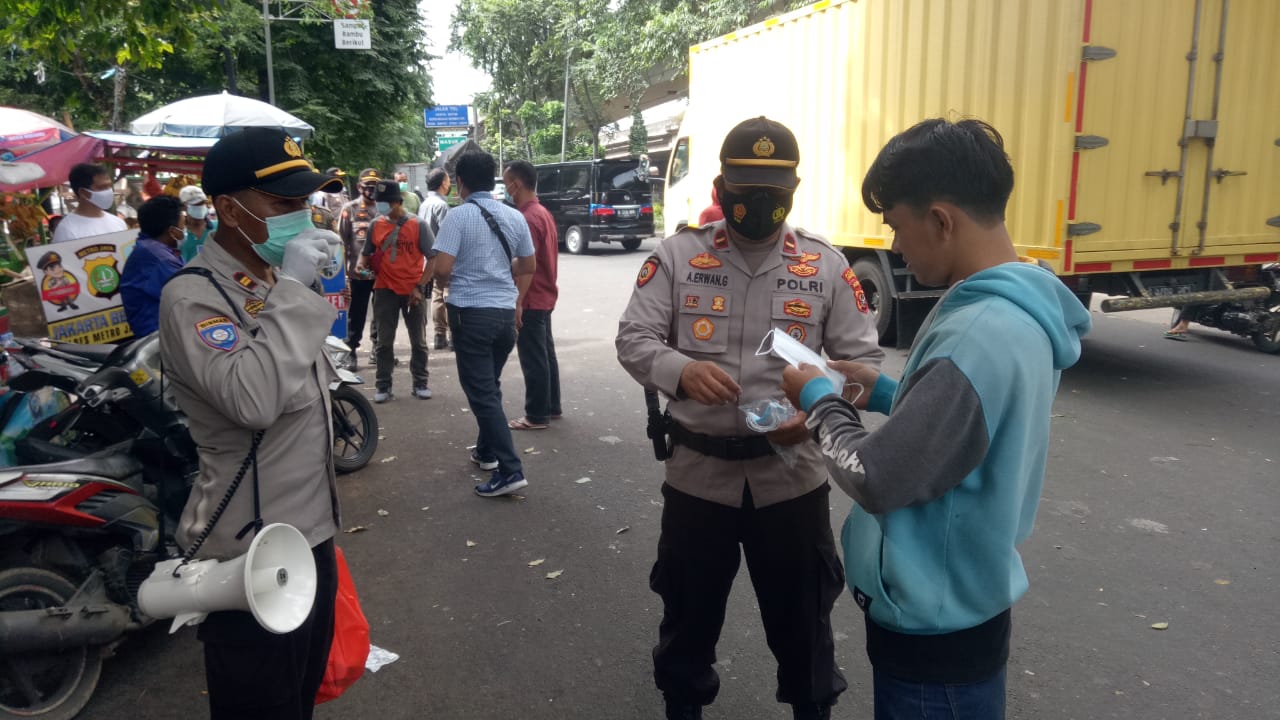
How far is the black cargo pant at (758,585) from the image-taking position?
8.49ft

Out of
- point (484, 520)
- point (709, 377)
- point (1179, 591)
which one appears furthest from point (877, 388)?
point (484, 520)

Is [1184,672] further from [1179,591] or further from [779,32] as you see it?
[779,32]

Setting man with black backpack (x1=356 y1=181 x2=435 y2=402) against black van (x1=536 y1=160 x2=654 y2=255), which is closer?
man with black backpack (x1=356 y1=181 x2=435 y2=402)

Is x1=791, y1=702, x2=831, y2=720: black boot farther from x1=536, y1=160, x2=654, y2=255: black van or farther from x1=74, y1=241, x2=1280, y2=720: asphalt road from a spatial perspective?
x1=536, y1=160, x2=654, y2=255: black van

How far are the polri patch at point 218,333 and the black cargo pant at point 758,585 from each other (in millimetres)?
1344

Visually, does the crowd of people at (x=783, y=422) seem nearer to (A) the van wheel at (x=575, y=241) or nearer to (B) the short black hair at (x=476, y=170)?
(B) the short black hair at (x=476, y=170)

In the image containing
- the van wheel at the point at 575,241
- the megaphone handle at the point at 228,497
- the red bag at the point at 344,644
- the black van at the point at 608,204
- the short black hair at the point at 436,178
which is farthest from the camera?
the van wheel at the point at 575,241

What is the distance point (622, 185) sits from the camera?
21.7 m

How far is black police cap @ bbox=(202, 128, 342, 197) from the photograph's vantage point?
2061mm

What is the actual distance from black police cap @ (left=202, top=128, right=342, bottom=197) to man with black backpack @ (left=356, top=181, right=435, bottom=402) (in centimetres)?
556

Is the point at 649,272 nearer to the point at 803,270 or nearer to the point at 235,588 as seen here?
the point at 803,270

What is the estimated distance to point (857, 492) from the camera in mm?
1586

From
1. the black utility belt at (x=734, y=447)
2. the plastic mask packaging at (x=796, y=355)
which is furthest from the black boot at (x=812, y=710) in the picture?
the plastic mask packaging at (x=796, y=355)

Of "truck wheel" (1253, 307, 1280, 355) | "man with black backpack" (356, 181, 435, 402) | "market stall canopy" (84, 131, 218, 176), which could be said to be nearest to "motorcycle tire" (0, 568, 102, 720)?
"man with black backpack" (356, 181, 435, 402)
